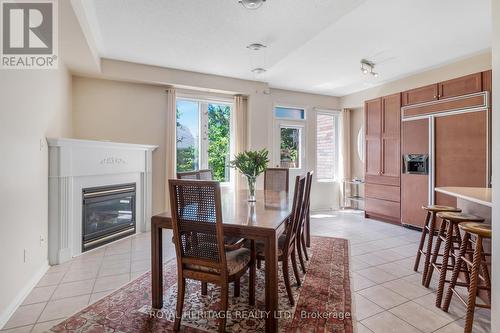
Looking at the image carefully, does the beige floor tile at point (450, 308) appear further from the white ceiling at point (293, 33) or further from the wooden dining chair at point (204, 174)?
the white ceiling at point (293, 33)

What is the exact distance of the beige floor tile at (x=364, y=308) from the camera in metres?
2.06

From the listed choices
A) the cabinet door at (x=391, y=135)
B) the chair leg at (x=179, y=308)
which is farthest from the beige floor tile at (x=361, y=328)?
the cabinet door at (x=391, y=135)

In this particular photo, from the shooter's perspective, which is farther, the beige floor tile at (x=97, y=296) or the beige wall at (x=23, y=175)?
the beige floor tile at (x=97, y=296)

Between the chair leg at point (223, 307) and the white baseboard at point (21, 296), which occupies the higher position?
the chair leg at point (223, 307)

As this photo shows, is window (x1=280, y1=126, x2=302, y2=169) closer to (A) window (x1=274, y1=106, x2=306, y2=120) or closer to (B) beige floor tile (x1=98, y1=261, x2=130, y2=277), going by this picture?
(A) window (x1=274, y1=106, x2=306, y2=120)

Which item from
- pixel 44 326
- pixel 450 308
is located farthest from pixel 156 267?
pixel 450 308

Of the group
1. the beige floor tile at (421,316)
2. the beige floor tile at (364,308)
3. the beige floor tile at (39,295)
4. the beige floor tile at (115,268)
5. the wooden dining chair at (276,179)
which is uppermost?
the wooden dining chair at (276,179)

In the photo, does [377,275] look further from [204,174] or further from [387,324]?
[204,174]

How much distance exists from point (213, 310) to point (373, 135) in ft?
14.6

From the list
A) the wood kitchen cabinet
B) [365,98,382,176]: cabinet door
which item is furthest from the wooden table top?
the wood kitchen cabinet

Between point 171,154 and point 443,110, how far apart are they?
14.3 ft

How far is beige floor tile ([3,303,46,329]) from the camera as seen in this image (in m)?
1.97

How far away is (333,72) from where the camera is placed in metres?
4.80

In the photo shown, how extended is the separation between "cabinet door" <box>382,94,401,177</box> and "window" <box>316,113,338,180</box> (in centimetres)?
157
